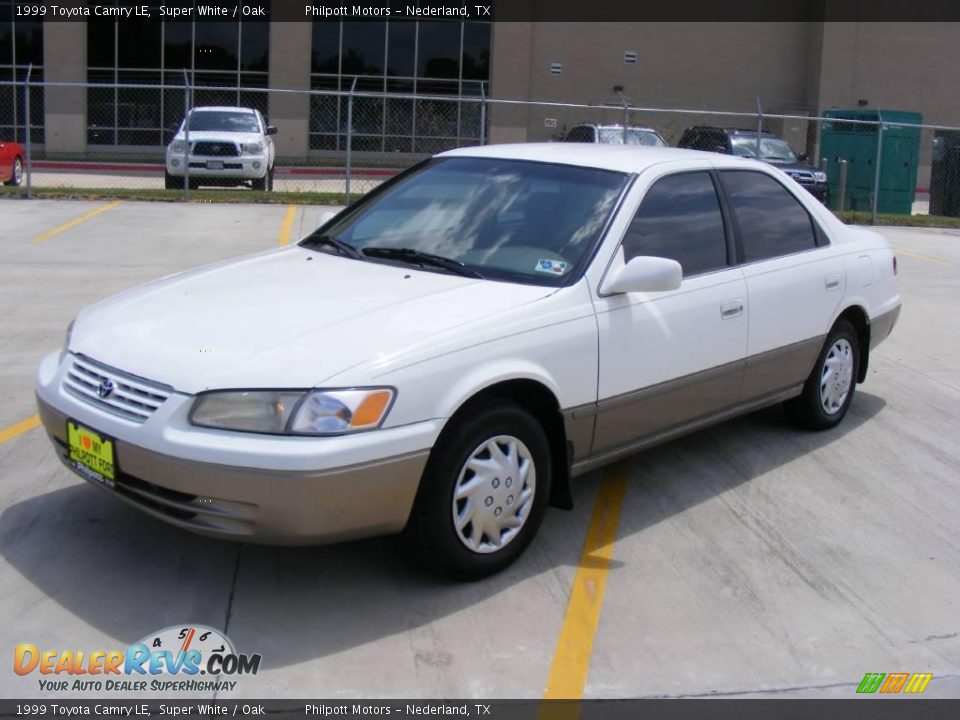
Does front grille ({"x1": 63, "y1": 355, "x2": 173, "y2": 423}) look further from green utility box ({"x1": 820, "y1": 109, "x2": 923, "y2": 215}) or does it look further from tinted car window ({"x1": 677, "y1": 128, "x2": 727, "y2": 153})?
green utility box ({"x1": 820, "y1": 109, "x2": 923, "y2": 215})

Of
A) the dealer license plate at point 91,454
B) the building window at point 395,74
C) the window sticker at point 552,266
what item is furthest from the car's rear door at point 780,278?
the building window at point 395,74

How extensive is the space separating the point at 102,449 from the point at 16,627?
0.68 meters

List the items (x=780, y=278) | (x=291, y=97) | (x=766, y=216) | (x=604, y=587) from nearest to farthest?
1. (x=604, y=587)
2. (x=780, y=278)
3. (x=766, y=216)
4. (x=291, y=97)

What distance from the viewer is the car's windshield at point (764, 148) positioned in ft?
68.8

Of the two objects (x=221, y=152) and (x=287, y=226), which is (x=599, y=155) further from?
(x=221, y=152)

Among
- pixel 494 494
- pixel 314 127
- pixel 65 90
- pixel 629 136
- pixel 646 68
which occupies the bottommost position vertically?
pixel 494 494

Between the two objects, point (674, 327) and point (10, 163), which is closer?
point (674, 327)

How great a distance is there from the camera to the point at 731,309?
5340 mm

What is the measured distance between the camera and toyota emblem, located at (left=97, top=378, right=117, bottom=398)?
4.08 meters

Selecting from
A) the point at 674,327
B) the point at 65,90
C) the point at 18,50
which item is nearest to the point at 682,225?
the point at 674,327

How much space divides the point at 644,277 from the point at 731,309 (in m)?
0.89

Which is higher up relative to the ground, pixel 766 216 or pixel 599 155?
pixel 599 155

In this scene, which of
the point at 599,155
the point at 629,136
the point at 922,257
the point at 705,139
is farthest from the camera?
the point at 705,139
